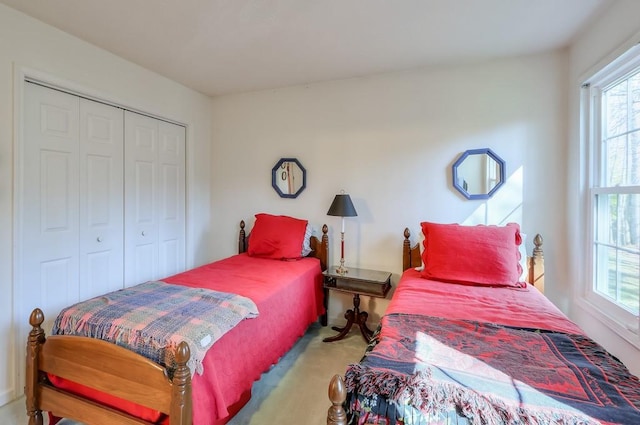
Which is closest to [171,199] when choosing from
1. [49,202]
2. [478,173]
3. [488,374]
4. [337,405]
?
[49,202]

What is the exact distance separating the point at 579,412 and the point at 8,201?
2911 mm

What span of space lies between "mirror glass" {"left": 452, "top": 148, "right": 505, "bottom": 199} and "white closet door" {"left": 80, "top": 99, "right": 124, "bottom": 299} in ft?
9.40

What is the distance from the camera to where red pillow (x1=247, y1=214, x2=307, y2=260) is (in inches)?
111

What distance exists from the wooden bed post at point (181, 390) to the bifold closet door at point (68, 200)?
1572 mm

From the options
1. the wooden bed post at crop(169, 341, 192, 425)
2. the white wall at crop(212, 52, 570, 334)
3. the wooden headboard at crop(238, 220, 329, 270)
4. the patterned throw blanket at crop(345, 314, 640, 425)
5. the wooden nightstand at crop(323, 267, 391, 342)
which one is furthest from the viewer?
the wooden headboard at crop(238, 220, 329, 270)

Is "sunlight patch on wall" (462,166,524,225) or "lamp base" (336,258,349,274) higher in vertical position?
"sunlight patch on wall" (462,166,524,225)

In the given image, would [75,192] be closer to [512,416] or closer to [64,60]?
[64,60]

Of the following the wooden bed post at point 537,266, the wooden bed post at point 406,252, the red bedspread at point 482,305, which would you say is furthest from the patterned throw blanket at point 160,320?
the wooden bed post at point 537,266

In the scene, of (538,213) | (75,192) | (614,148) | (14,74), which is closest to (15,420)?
(75,192)

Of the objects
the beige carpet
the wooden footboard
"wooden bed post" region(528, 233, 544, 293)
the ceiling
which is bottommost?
the beige carpet

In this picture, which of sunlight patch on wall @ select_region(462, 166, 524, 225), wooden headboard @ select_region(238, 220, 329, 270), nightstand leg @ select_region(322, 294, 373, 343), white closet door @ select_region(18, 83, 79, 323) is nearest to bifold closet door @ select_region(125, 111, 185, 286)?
white closet door @ select_region(18, 83, 79, 323)

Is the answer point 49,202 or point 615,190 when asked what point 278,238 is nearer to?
point 49,202

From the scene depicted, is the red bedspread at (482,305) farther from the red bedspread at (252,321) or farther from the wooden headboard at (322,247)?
the wooden headboard at (322,247)

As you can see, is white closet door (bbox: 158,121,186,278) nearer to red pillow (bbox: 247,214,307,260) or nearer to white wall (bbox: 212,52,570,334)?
white wall (bbox: 212,52,570,334)
